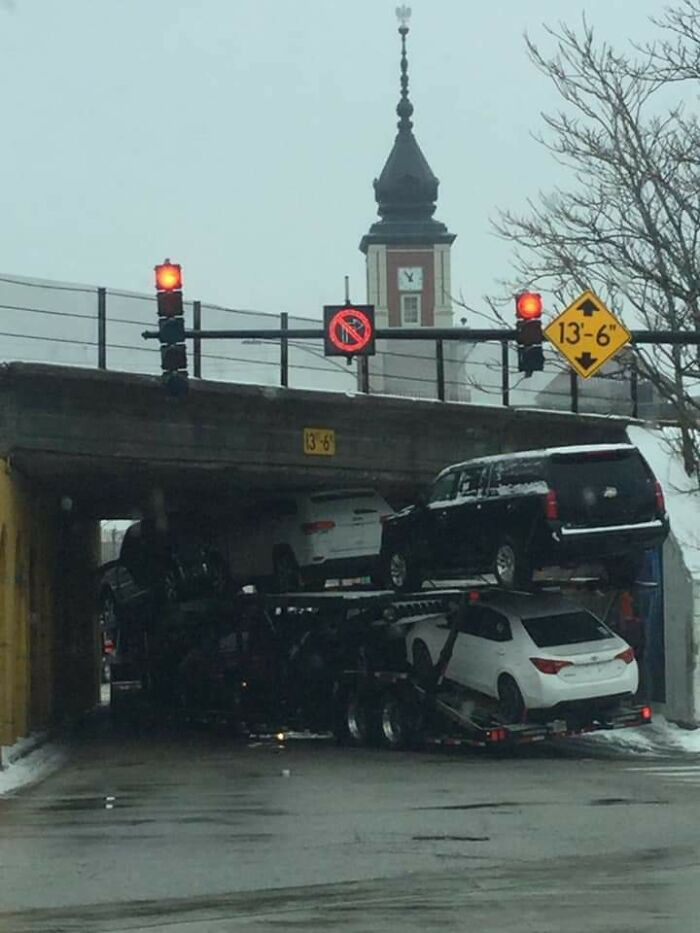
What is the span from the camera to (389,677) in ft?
90.9

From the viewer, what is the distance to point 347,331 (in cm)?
2111

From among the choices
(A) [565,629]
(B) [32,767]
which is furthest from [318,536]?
(B) [32,767]

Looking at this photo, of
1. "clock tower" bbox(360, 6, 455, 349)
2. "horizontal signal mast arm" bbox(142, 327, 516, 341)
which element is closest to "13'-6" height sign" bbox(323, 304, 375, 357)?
"horizontal signal mast arm" bbox(142, 327, 516, 341)

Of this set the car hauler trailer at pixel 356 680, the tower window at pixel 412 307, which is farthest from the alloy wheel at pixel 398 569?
the tower window at pixel 412 307

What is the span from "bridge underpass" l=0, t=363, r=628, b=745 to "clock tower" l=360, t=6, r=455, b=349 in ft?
286

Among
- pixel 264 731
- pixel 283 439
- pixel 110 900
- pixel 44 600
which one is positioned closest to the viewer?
pixel 110 900

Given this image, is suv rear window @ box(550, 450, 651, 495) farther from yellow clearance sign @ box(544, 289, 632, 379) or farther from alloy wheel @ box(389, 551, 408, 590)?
alloy wheel @ box(389, 551, 408, 590)

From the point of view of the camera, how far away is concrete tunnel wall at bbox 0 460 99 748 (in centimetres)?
2800

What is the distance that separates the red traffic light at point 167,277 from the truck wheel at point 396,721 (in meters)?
8.54

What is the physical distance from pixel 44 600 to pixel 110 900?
26263 mm

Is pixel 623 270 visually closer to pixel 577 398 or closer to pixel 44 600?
pixel 577 398

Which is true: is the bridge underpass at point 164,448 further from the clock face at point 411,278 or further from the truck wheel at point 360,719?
the clock face at point 411,278

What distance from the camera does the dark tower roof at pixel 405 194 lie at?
4646 inches

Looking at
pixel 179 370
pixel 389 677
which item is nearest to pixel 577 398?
pixel 389 677
